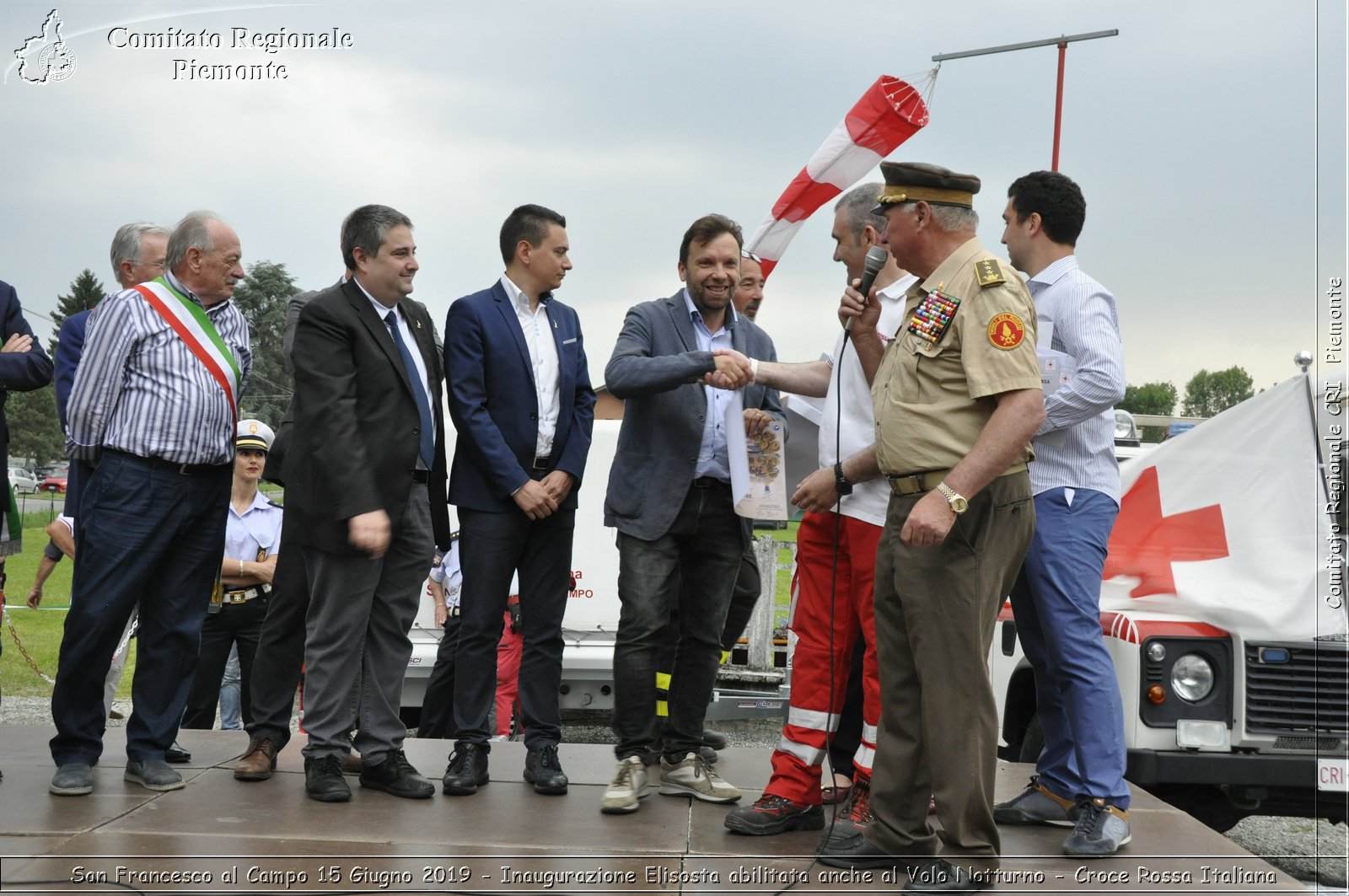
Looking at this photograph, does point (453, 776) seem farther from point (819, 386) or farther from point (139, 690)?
point (819, 386)

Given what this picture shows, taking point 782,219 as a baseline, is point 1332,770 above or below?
below

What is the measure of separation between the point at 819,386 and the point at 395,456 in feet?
5.47

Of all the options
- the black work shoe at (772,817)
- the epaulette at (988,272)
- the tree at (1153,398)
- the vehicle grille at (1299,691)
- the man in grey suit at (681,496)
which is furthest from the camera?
the tree at (1153,398)

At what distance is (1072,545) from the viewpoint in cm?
450

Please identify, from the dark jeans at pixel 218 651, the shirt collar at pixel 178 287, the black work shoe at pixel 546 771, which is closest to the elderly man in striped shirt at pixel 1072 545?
the black work shoe at pixel 546 771

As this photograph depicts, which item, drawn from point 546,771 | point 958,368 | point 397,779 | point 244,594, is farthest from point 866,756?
point 244,594

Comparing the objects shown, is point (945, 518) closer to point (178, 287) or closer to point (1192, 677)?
point (1192, 677)

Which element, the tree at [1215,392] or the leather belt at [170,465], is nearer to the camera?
the leather belt at [170,465]

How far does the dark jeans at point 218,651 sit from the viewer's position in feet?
22.2

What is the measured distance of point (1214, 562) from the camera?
5629 millimetres

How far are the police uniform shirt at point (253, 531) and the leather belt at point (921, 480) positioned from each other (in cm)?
457

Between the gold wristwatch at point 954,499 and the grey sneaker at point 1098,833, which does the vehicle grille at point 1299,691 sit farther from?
the gold wristwatch at point 954,499

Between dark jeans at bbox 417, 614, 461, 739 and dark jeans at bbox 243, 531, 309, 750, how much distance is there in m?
1.68

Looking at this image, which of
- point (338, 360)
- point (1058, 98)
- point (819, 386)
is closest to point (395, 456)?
point (338, 360)
